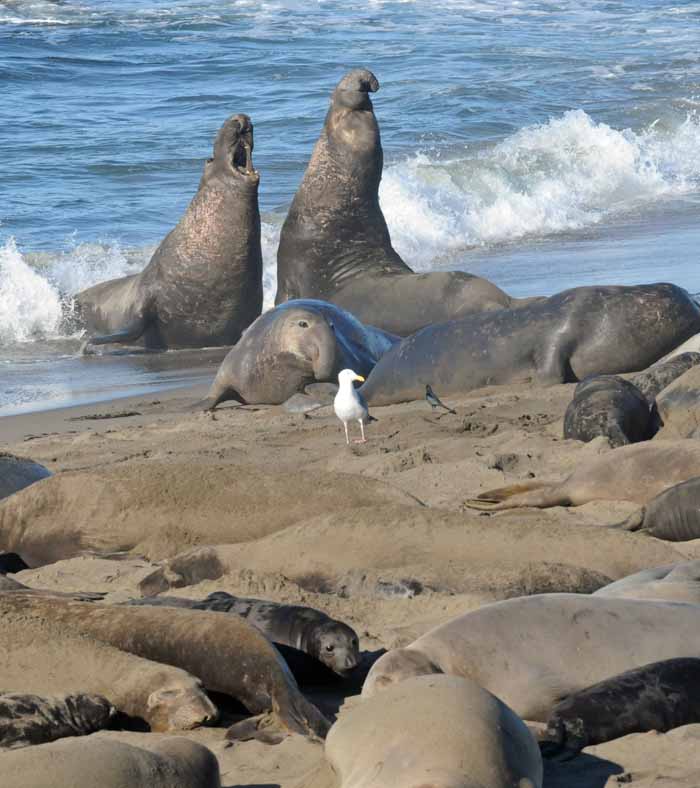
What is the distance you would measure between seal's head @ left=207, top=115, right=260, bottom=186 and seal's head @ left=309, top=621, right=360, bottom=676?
9.31 metres

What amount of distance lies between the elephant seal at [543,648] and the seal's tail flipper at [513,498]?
2.10m

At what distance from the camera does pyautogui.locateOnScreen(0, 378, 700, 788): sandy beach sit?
3.42 m

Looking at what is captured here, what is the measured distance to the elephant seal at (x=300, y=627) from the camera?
3854 mm

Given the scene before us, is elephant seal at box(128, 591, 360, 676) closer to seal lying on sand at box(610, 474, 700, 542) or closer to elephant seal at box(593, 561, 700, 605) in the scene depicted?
elephant seal at box(593, 561, 700, 605)

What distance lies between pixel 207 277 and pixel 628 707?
A: 32.9 ft

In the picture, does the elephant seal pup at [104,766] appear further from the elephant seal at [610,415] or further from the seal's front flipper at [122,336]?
the seal's front flipper at [122,336]

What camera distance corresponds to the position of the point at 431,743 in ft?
8.84

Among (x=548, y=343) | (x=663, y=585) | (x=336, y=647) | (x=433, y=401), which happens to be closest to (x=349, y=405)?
(x=433, y=401)

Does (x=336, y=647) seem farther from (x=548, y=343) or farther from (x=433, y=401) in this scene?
(x=548, y=343)

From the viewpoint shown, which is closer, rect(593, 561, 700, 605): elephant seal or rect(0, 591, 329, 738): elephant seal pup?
rect(0, 591, 329, 738): elephant seal pup

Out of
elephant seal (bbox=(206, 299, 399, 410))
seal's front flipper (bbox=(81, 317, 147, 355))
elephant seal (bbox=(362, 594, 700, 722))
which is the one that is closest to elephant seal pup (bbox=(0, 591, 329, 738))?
elephant seal (bbox=(362, 594, 700, 722))

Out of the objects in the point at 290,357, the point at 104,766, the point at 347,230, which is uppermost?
the point at 104,766

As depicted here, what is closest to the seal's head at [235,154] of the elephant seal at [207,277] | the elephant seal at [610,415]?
the elephant seal at [207,277]

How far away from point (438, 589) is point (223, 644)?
1040 mm
